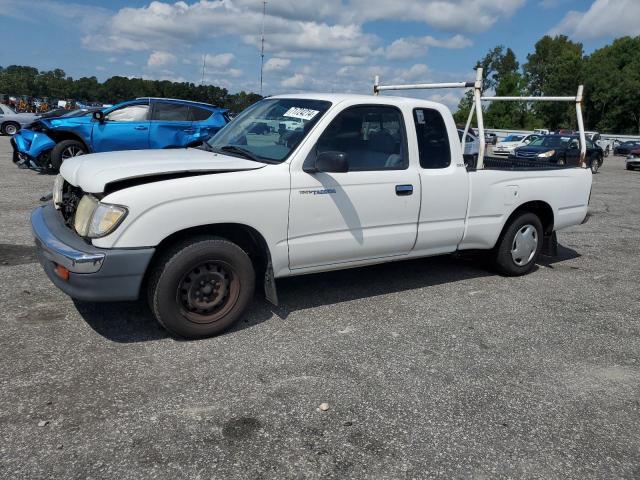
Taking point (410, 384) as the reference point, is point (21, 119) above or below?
above

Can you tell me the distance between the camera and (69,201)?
4.22 m

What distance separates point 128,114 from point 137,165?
28.5 ft

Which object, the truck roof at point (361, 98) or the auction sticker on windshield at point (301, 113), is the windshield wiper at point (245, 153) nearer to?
the auction sticker on windshield at point (301, 113)

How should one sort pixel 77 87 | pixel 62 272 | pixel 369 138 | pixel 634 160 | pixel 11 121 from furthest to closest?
pixel 77 87 < pixel 634 160 < pixel 11 121 < pixel 369 138 < pixel 62 272

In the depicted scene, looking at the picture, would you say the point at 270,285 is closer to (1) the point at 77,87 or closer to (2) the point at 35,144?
(2) the point at 35,144

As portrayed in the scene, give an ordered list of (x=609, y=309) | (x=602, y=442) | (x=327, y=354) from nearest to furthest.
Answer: (x=602, y=442) → (x=327, y=354) → (x=609, y=309)

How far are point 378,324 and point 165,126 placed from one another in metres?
8.86

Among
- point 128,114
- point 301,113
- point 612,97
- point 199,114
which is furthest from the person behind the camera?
point 612,97

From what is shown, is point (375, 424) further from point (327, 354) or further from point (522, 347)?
point (522, 347)

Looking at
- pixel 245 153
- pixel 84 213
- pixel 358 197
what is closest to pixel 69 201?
pixel 84 213

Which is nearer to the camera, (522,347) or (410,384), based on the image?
(410,384)

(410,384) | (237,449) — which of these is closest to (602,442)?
(410,384)

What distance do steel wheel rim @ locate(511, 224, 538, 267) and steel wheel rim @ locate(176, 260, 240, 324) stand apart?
329 cm

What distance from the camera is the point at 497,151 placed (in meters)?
27.9
